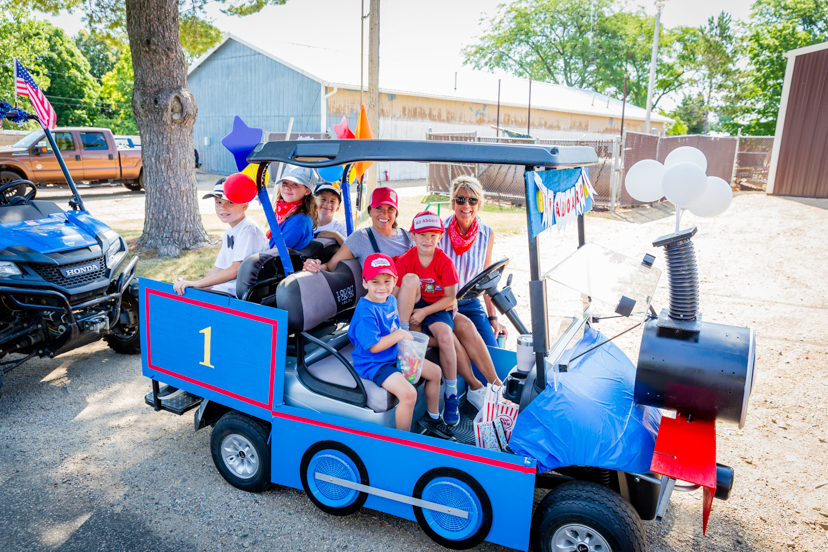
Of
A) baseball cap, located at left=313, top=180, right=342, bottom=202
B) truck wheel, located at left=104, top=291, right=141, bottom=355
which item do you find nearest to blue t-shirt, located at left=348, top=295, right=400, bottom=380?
baseball cap, located at left=313, top=180, right=342, bottom=202

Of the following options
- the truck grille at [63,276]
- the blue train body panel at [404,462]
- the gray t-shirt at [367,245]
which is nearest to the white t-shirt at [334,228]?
the gray t-shirt at [367,245]

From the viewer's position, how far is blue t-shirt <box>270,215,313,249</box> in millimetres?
3545

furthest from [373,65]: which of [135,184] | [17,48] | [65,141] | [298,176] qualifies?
[17,48]

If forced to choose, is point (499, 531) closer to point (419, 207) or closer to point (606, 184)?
point (419, 207)

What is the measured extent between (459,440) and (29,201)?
4.21 metres

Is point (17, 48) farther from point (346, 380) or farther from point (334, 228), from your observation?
point (346, 380)

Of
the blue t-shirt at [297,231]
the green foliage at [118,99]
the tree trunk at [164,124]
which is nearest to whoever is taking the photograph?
the blue t-shirt at [297,231]

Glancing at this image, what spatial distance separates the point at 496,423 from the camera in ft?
8.48

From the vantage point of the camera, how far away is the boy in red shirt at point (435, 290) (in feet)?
10.5

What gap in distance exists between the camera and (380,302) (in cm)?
289

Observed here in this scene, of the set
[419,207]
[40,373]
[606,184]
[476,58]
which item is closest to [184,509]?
[40,373]

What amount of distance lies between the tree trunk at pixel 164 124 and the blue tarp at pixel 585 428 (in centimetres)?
722

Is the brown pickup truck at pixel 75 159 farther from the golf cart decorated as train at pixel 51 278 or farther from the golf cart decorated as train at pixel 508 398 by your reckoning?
the golf cart decorated as train at pixel 508 398

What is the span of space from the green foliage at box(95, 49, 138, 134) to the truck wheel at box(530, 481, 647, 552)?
40.9 metres
